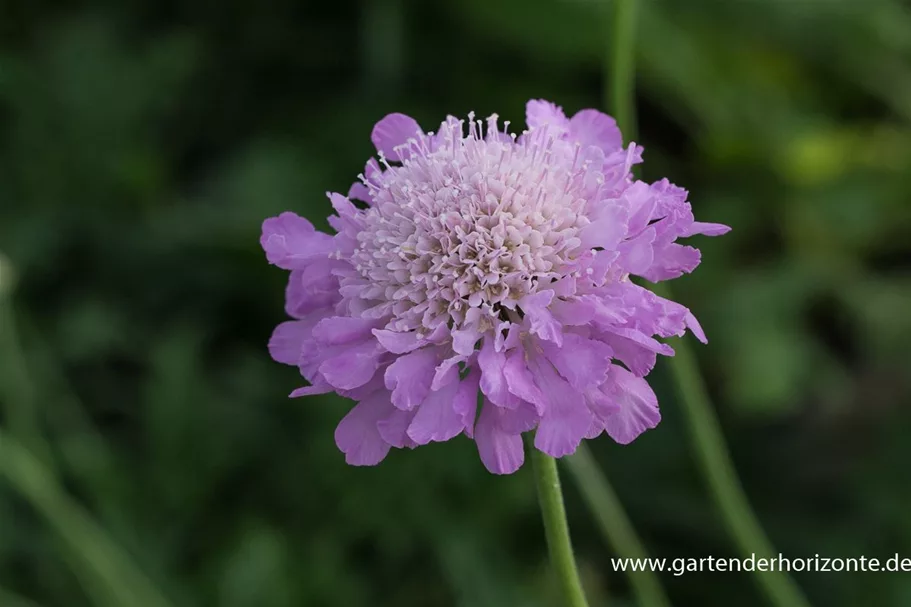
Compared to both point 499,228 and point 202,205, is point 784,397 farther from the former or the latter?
point 202,205

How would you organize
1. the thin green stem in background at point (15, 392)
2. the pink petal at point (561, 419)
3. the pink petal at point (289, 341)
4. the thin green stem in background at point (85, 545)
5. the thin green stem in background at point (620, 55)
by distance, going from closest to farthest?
1. the pink petal at point (561, 419)
2. the pink petal at point (289, 341)
3. the thin green stem in background at point (620, 55)
4. the thin green stem in background at point (85, 545)
5. the thin green stem in background at point (15, 392)

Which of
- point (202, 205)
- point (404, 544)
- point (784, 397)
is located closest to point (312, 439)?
point (404, 544)

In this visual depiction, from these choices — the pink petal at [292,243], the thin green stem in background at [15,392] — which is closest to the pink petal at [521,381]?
the pink petal at [292,243]

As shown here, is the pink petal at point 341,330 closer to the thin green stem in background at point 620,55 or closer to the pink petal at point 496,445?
the pink petal at point 496,445

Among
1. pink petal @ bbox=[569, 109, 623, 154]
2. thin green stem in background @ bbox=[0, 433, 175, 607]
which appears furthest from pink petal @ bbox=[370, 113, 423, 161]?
thin green stem in background @ bbox=[0, 433, 175, 607]

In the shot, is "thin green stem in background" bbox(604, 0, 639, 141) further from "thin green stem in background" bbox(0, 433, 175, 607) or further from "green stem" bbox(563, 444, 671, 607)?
"thin green stem in background" bbox(0, 433, 175, 607)

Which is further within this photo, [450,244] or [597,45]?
[597,45]

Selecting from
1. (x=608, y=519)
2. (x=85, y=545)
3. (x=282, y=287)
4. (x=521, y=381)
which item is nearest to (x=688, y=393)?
(x=608, y=519)
